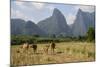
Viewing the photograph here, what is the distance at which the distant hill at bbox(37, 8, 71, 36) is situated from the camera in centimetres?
280

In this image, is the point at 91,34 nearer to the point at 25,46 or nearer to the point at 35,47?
the point at 35,47

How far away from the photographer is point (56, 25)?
287cm

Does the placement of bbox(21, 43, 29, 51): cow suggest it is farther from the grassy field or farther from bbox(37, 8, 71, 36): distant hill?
bbox(37, 8, 71, 36): distant hill

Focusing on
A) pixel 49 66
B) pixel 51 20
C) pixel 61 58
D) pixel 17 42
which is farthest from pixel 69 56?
pixel 17 42

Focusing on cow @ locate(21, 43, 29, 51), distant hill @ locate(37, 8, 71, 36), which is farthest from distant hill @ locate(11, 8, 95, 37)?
cow @ locate(21, 43, 29, 51)

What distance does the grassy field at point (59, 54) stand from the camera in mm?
2650

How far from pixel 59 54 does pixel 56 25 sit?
1.30ft

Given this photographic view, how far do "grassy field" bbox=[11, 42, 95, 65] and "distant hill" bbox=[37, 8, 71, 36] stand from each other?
0.17 meters

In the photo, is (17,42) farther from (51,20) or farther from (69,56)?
(69,56)

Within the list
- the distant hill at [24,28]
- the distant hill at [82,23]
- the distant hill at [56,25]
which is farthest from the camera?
the distant hill at [82,23]

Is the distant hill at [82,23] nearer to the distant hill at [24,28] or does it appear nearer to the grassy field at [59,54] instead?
the grassy field at [59,54]

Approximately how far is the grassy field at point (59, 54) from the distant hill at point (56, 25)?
17 cm

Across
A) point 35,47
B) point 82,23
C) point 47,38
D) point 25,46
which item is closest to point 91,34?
point 82,23

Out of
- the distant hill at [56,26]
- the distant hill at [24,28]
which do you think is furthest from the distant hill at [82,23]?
the distant hill at [24,28]
